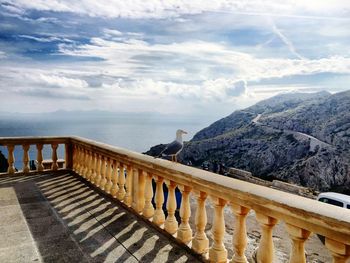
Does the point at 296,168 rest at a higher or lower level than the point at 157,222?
lower

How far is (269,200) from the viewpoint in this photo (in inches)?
112

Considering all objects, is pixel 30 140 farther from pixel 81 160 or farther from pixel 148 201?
pixel 148 201

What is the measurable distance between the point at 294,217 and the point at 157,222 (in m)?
2.67

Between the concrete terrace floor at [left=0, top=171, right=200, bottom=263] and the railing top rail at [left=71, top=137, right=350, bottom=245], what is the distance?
90cm

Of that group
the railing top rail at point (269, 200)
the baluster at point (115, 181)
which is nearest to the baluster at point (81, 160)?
the baluster at point (115, 181)

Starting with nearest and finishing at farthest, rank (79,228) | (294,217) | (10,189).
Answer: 1. (294,217)
2. (79,228)
3. (10,189)

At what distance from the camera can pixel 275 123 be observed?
422ft

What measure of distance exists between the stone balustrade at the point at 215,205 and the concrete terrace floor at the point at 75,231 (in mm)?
246

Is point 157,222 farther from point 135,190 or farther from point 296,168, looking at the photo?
point 296,168

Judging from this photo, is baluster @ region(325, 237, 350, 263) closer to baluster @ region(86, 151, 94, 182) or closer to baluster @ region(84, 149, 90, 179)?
baluster @ region(86, 151, 94, 182)

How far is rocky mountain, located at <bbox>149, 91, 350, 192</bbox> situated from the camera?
285ft

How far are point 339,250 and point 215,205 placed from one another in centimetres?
154

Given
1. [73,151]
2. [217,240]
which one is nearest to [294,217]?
[217,240]

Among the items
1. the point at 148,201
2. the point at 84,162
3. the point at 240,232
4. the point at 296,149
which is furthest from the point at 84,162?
the point at 296,149
